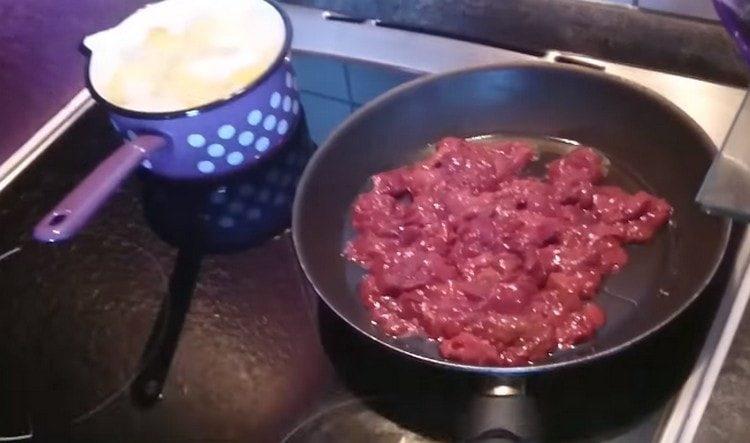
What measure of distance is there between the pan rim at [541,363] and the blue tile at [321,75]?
0.09 metres

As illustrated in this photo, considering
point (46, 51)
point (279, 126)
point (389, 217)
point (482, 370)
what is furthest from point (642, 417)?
point (46, 51)

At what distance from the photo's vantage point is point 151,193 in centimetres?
86

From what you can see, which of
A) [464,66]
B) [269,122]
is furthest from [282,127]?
[464,66]

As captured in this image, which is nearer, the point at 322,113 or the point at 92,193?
the point at 92,193

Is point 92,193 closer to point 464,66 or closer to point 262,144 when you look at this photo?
point 262,144

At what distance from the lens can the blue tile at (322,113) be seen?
89cm

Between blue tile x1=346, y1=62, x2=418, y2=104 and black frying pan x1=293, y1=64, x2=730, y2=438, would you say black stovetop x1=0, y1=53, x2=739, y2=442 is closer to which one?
black frying pan x1=293, y1=64, x2=730, y2=438

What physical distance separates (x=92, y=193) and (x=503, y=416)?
13.2 inches

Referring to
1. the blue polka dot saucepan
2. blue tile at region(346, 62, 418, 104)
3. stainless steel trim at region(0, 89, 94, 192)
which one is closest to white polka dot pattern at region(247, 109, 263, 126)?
the blue polka dot saucepan

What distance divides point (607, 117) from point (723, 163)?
0.18m

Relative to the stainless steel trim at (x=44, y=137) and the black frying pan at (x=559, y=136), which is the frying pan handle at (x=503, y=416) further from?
the stainless steel trim at (x=44, y=137)

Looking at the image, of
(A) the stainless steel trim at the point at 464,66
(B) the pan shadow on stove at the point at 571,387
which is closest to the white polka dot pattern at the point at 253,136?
(A) the stainless steel trim at the point at 464,66

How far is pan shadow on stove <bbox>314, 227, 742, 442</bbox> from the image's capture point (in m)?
0.63

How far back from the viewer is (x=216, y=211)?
0.83 metres
